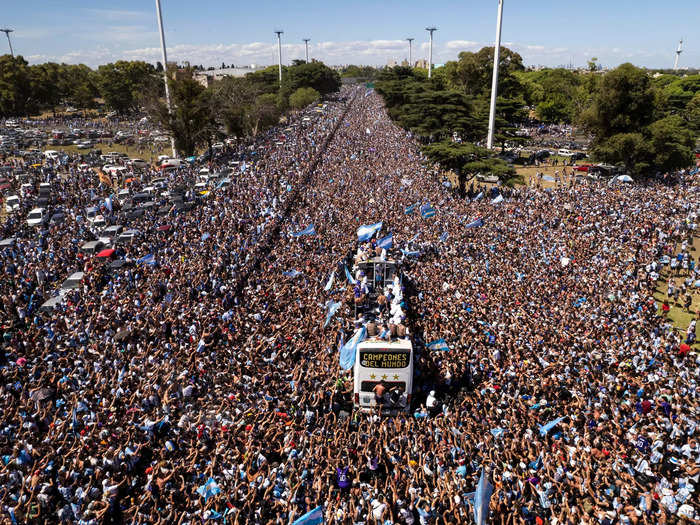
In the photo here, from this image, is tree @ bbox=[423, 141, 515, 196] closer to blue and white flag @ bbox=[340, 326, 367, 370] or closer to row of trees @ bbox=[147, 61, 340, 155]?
blue and white flag @ bbox=[340, 326, 367, 370]

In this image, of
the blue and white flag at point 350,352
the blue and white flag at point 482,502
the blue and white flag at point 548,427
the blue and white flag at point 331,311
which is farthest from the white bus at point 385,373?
the blue and white flag at point 482,502

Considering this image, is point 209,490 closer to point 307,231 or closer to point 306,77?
point 307,231

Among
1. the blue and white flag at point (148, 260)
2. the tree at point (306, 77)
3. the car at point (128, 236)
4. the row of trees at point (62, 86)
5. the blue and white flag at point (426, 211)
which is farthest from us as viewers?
the tree at point (306, 77)

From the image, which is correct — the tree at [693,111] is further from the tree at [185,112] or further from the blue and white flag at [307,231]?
the tree at [185,112]

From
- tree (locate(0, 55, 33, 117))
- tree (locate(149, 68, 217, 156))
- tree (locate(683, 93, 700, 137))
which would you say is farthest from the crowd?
tree (locate(0, 55, 33, 117))

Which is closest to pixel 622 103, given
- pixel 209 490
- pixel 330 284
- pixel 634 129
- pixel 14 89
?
pixel 634 129

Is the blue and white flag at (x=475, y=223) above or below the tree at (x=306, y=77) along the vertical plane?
below
